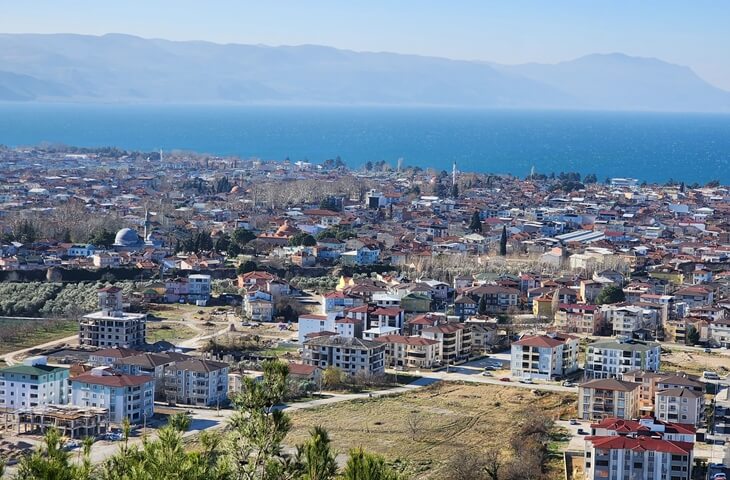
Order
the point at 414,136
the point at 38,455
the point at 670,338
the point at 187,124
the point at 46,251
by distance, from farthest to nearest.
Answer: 1. the point at 187,124
2. the point at 414,136
3. the point at 46,251
4. the point at 670,338
5. the point at 38,455

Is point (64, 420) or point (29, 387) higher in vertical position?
point (29, 387)

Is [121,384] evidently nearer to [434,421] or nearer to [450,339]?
[434,421]

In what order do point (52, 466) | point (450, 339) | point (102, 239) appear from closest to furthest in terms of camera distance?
point (52, 466), point (450, 339), point (102, 239)

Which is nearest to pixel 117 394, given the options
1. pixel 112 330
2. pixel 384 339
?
pixel 112 330

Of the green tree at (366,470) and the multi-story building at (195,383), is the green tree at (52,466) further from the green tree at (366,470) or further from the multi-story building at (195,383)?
the multi-story building at (195,383)

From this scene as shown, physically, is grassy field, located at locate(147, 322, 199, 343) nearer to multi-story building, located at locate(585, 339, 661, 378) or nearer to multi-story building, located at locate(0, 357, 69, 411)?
multi-story building, located at locate(0, 357, 69, 411)

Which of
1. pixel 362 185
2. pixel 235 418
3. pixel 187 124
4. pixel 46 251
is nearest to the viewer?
pixel 235 418

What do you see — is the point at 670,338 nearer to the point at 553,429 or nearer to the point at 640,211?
the point at 553,429

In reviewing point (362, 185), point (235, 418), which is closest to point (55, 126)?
point (362, 185)
